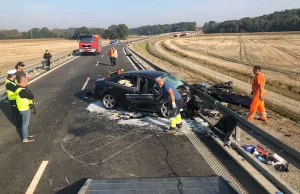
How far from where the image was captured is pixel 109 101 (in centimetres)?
1077

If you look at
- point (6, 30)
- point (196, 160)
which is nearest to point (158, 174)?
point (196, 160)

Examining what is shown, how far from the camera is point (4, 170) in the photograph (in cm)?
602

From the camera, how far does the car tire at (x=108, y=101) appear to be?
10.7 meters

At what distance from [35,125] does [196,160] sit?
5.25 meters

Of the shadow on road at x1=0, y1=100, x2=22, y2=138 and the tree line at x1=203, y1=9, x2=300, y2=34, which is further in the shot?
the tree line at x1=203, y1=9, x2=300, y2=34

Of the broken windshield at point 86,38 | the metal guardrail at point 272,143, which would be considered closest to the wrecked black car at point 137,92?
the metal guardrail at point 272,143

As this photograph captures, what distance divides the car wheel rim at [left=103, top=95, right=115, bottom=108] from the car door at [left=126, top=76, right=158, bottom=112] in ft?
2.51

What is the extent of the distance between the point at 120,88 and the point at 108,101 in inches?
28.0

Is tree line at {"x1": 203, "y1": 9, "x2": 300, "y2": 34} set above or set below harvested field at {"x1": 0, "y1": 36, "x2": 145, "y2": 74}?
above

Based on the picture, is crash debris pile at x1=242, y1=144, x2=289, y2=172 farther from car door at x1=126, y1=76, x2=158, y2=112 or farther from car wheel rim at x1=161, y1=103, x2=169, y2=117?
car door at x1=126, y1=76, x2=158, y2=112

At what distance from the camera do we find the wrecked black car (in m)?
9.59

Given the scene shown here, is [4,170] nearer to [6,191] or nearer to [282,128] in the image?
[6,191]

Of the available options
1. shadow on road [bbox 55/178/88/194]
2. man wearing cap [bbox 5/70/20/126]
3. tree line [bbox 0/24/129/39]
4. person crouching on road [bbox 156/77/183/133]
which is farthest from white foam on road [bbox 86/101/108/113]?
tree line [bbox 0/24/129/39]

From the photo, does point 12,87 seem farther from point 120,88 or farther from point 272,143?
point 272,143
